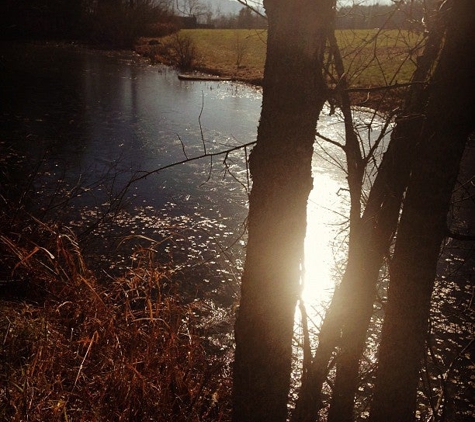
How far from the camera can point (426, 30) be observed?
8.43 feet

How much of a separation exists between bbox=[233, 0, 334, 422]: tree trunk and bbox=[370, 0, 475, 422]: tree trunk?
775mm

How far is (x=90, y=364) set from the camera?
365cm

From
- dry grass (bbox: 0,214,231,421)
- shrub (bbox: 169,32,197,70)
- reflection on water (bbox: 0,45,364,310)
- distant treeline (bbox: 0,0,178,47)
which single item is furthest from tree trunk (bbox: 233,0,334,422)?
distant treeline (bbox: 0,0,178,47)

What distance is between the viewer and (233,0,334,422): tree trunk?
159 cm

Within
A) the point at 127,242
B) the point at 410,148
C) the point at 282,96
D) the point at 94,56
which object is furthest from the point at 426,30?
the point at 94,56

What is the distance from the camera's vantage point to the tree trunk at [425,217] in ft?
7.00

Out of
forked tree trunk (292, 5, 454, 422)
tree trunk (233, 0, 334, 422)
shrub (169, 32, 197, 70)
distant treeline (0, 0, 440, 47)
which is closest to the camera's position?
tree trunk (233, 0, 334, 422)

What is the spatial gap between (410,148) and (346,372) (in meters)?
1.28

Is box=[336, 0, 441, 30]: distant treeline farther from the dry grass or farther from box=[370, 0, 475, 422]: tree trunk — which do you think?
the dry grass

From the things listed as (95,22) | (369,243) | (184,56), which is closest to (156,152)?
(369,243)

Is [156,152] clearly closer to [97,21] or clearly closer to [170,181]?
[170,181]

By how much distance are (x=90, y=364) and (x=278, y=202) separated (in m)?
2.63

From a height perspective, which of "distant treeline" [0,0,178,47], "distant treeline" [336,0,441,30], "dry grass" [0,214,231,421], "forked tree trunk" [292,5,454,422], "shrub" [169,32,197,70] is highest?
"distant treeline" [0,0,178,47]

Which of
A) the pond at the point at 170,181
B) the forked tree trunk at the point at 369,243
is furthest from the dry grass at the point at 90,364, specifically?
the forked tree trunk at the point at 369,243
